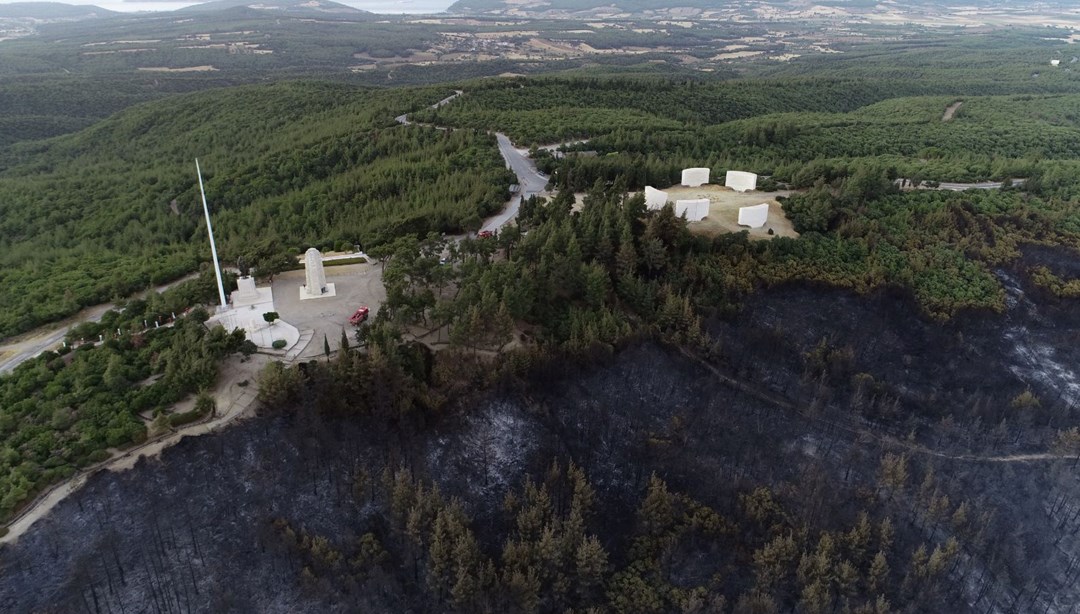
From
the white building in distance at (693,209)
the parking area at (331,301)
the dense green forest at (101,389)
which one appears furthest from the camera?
the white building in distance at (693,209)

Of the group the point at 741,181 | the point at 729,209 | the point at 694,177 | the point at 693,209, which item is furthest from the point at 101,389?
the point at 741,181

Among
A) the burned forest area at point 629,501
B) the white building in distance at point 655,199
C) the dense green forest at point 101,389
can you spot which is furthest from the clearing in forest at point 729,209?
the dense green forest at point 101,389

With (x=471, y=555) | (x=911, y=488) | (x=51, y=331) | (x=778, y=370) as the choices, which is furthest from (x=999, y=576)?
(x=51, y=331)

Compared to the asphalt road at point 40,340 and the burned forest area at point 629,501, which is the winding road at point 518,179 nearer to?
the burned forest area at point 629,501

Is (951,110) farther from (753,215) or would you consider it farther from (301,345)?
(301,345)

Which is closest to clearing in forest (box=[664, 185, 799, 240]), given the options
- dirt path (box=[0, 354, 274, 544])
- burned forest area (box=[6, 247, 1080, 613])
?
burned forest area (box=[6, 247, 1080, 613])
